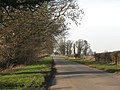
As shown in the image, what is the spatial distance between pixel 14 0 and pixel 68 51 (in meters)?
180

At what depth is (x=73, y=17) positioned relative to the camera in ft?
162

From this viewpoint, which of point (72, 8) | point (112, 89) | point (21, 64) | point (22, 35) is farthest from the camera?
point (21, 64)

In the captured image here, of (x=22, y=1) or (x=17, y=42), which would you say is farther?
(x=17, y=42)

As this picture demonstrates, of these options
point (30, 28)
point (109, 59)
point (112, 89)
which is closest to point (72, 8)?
point (30, 28)

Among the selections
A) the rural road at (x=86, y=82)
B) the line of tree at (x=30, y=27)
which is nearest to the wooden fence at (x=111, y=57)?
the line of tree at (x=30, y=27)

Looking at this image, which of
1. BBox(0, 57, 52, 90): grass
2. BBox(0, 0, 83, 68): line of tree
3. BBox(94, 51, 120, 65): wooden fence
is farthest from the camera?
BBox(94, 51, 120, 65): wooden fence

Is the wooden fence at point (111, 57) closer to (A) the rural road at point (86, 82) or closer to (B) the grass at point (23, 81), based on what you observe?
(A) the rural road at point (86, 82)

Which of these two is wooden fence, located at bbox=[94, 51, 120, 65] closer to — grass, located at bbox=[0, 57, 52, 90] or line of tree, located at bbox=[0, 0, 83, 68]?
line of tree, located at bbox=[0, 0, 83, 68]

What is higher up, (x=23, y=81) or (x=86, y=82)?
(x=23, y=81)

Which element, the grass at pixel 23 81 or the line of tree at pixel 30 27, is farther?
the line of tree at pixel 30 27

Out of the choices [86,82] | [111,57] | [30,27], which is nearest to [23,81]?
[86,82]

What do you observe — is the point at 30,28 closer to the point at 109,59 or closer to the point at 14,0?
the point at 14,0

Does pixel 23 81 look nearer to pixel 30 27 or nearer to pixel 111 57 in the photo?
pixel 30 27

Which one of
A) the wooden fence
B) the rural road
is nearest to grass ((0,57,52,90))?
the rural road
